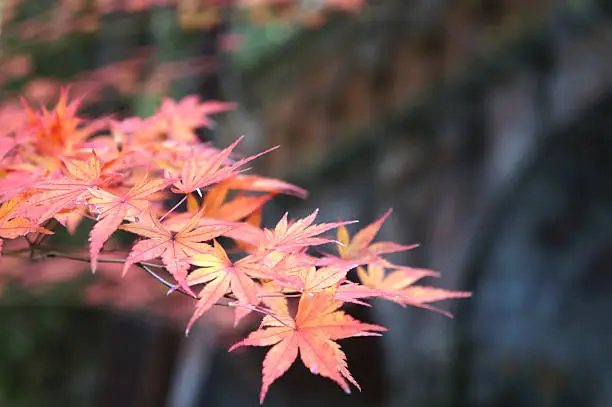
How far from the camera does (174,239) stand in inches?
21.5

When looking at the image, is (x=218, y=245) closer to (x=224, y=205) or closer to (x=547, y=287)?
(x=224, y=205)

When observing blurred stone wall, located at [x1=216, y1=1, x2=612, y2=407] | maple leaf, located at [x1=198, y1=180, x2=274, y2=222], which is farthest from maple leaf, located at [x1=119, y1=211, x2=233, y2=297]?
blurred stone wall, located at [x1=216, y1=1, x2=612, y2=407]

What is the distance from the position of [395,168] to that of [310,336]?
2.99 meters

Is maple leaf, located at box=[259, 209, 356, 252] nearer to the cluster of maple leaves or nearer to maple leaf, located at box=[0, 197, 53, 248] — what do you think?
the cluster of maple leaves

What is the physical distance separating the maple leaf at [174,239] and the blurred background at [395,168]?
60.7 inches

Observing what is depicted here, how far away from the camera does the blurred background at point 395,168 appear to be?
228cm

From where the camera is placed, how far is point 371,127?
3367 millimetres

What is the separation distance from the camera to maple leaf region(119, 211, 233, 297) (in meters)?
0.52

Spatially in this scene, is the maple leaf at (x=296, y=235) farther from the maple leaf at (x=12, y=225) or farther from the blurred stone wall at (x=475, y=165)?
the blurred stone wall at (x=475, y=165)

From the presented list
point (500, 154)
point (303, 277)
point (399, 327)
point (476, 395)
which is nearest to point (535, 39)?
point (500, 154)

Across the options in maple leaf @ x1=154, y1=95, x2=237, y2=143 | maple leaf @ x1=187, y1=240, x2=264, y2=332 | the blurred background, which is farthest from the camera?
the blurred background

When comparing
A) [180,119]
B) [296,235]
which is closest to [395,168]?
[180,119]

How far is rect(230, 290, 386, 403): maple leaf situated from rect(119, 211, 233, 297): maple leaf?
0.31 feet

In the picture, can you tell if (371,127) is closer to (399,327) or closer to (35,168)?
(399,327)
